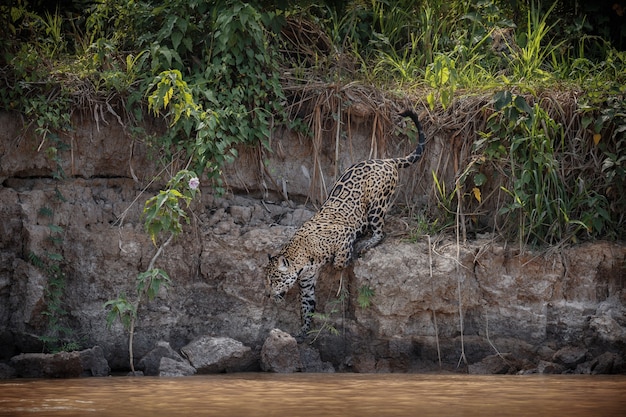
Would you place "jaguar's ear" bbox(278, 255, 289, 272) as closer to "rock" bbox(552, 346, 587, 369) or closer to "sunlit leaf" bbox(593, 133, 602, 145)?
"rock" bbox(552, 346, 587, 369)

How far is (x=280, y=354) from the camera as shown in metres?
7.52

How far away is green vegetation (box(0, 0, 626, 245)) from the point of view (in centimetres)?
820

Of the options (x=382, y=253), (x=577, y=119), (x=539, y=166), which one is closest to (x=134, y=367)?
(x=382, y=253)

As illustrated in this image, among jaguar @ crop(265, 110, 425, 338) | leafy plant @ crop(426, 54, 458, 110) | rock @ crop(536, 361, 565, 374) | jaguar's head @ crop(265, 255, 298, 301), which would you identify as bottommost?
rock @ crop(536, 361, 565, 374)

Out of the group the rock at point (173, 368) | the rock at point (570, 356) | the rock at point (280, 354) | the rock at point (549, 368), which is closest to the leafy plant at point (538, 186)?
the rock at point (570, 356)

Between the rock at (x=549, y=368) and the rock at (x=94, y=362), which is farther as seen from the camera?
the rock at (x=549, y=368)

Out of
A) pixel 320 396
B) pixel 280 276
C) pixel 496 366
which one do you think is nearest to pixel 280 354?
pixel 280 276

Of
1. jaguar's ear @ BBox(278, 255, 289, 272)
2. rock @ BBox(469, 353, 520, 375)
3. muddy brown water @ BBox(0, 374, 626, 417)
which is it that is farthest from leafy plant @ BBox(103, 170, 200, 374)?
rock @ BBox(469, 353, 520, 375)

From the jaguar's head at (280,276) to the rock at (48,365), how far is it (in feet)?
5.99

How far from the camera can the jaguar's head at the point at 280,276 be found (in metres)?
7.96

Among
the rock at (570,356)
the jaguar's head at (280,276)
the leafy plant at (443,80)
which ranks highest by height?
the leafy plant at (443,80)

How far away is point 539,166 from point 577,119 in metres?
0.80

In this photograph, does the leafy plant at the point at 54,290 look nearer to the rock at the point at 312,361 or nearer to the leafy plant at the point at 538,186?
the rock at the point at 312,361

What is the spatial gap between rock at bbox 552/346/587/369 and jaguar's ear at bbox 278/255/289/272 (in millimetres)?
2448
